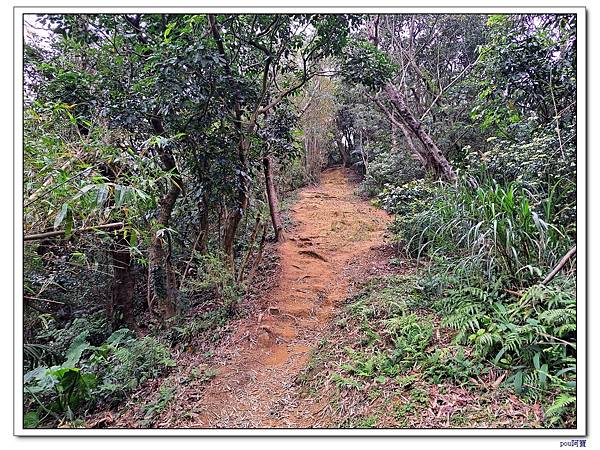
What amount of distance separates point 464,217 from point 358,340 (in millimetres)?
1262

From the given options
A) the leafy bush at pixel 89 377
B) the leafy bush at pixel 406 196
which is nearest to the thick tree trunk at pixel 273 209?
the leafy bush at pixel 406 196

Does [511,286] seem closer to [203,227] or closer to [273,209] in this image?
[203,227]

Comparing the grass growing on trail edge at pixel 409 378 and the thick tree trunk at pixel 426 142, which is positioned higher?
the thick tree trunk at pixel 426 142

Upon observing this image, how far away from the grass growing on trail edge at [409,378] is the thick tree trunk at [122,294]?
2718 mm

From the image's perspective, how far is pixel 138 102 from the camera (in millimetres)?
3365

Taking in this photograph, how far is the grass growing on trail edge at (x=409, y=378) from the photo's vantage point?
72.6 inches

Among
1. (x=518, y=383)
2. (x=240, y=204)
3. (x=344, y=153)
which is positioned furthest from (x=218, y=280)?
(x=344, y=153)

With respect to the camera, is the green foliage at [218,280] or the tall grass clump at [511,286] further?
the green foliage at [218,280]

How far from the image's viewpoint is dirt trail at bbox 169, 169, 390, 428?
8.13 feet

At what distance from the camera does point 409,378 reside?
2.17 metres

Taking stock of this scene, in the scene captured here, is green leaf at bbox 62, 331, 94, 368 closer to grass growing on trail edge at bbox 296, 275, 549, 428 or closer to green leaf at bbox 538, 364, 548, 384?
grass growing on trail edge at bbox 296, 275, 549, 428

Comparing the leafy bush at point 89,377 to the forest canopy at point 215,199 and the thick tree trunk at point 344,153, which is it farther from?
the thick tree trunk at point 344,153
